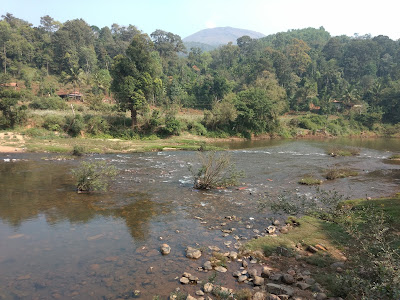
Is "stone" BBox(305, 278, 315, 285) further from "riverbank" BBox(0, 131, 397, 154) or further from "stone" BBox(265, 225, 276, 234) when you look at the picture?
"riverbank" BBox(0, 131, 397, 154)

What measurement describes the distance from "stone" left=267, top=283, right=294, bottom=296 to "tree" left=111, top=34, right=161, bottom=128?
32.5m

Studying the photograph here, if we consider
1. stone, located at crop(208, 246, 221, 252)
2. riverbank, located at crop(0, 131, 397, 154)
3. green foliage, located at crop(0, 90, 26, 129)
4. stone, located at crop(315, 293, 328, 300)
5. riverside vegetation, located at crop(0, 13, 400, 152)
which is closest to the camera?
stone, located at crop(315, 293, 328, 300)

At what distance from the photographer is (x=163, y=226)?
11789 mm

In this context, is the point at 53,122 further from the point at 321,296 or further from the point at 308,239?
the point at 321,296

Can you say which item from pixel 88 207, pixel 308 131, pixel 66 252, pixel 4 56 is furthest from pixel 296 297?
pixel 4 56

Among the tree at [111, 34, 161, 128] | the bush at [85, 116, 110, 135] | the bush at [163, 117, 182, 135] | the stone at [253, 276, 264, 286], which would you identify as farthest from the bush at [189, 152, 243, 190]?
the bush at [85, 116, 110, 135]

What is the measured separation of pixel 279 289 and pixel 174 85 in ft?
205

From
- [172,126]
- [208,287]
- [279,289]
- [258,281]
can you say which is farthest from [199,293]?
[172,126]

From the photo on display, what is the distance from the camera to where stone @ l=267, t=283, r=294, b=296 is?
6955 mm

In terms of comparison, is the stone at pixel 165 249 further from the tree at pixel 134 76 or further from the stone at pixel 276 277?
the tree at pixel 134 76

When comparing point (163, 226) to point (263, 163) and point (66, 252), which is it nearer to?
point (66, 252)

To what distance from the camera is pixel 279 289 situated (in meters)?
7.07

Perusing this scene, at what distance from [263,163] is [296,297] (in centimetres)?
2017

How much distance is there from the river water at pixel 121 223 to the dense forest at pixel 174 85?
1667 centimetres
